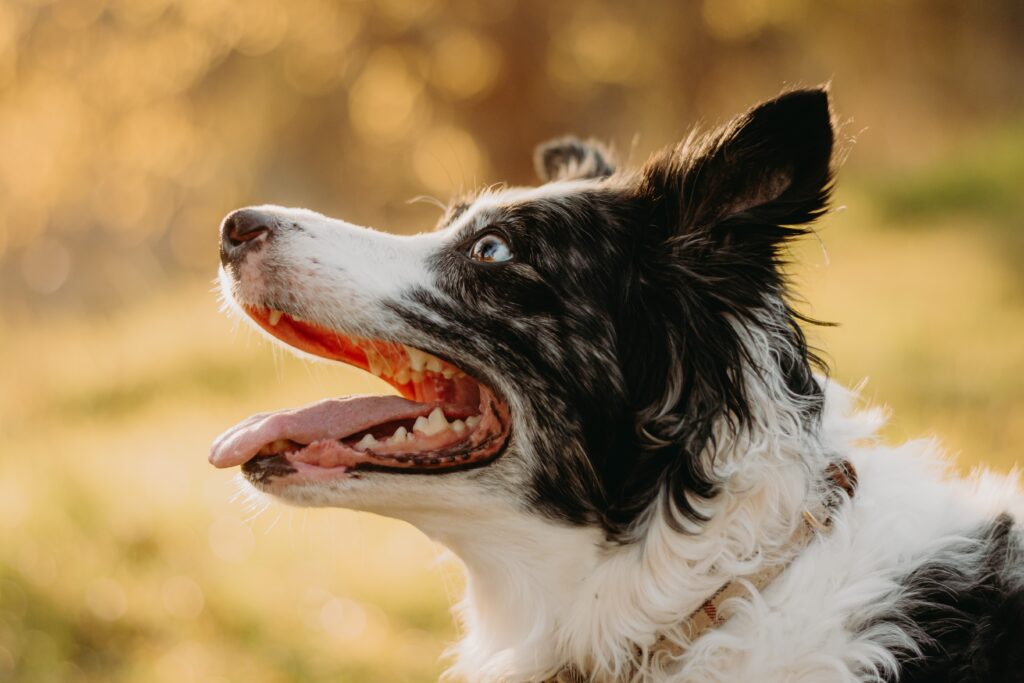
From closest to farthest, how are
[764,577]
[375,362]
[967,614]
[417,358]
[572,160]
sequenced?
[967,614]
[764,577]
[417,358]
[375,362]
[572,160]

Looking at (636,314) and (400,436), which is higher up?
(636,314)

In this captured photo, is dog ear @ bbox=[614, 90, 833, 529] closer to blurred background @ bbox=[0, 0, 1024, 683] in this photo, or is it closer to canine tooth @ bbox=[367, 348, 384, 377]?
blurred background @ bbox=[0, 0, 1024, 683]

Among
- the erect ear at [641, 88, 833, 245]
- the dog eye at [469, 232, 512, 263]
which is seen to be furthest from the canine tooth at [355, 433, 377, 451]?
the erect ear at [641, 88, 833, 245]

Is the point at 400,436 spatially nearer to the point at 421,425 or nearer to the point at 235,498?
the point at 421,425

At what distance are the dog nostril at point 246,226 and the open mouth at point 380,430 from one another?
0.64ft

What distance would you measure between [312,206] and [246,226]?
12161 millimetres

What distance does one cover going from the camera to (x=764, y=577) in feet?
7.77

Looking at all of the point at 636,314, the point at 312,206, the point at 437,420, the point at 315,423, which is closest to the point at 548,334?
the point at 636,314

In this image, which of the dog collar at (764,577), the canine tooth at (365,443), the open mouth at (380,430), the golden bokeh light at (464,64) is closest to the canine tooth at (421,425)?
the open mouth at (380,430)

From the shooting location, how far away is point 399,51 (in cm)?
1177

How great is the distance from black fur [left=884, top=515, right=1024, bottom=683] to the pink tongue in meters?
1.28

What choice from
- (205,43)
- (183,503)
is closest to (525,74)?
(205,43)

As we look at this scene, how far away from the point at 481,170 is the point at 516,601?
9.94m

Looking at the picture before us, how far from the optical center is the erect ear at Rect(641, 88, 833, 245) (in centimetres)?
229
